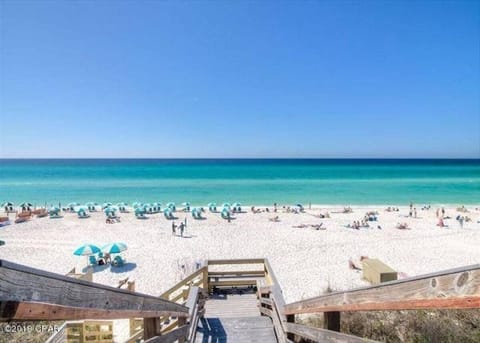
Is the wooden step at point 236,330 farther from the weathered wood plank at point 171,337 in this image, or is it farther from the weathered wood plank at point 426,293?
the weathered wood plank at point 426,293

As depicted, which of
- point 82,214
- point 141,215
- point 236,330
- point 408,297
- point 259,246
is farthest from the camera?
point 141,215

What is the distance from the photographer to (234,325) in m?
4.20

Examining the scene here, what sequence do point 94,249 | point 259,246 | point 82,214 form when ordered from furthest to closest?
1. point 82,214
2. point 259,246
3. point 94,249

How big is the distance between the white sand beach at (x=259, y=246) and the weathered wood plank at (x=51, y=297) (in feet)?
24.8

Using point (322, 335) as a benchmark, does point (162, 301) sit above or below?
above

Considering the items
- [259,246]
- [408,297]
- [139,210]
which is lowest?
[259,246]

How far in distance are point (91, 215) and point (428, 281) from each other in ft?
80.8

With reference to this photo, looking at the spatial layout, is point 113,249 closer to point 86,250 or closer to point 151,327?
point 86,250

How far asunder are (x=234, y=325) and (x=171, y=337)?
2268 millimetres

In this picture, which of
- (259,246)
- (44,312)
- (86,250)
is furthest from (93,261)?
(44,312)

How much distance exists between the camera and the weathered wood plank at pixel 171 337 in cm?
185

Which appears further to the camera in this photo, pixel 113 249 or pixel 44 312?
pixel 113 249

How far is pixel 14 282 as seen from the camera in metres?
0.75

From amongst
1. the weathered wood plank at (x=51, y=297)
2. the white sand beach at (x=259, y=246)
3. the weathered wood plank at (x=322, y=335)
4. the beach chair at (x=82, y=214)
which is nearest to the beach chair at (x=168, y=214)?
the white sand beach at (x=259, y=246)
